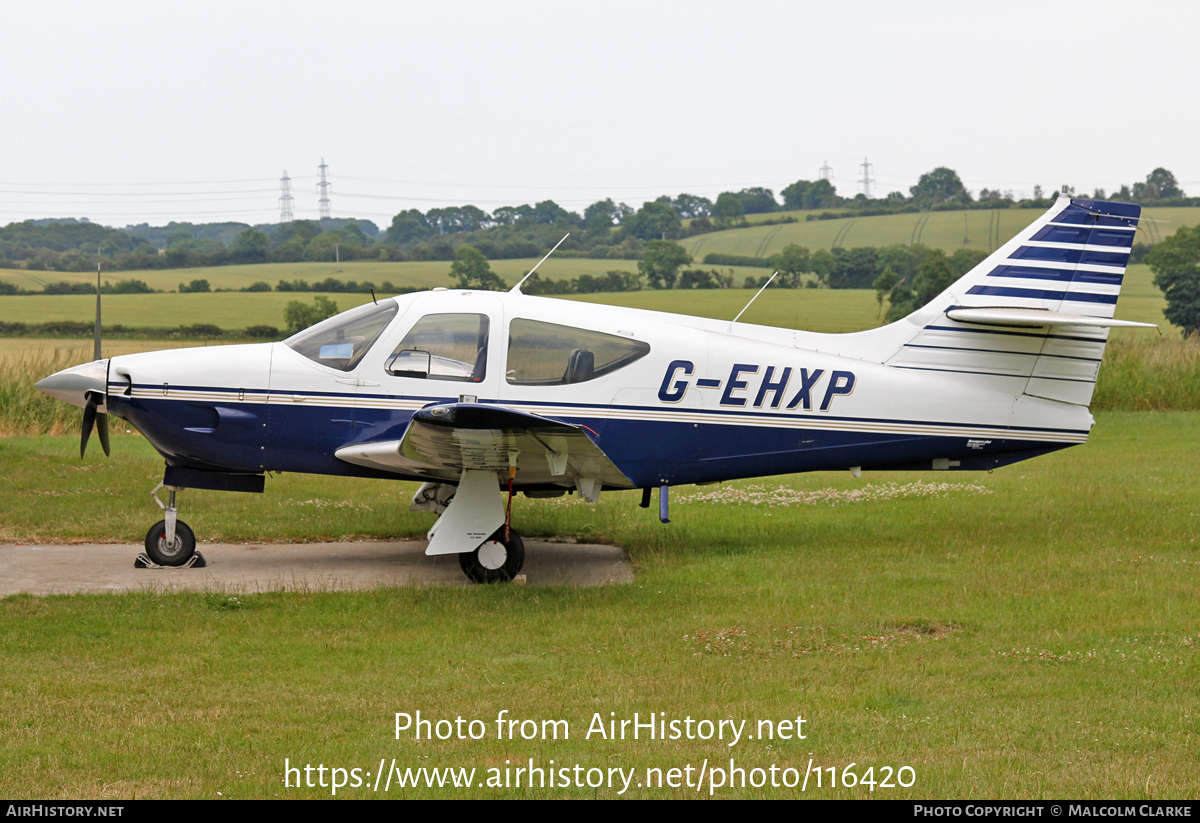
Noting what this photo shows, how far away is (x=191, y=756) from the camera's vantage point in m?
4.89

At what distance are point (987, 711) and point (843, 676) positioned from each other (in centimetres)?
89

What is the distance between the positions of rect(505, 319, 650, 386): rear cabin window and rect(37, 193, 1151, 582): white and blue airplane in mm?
17

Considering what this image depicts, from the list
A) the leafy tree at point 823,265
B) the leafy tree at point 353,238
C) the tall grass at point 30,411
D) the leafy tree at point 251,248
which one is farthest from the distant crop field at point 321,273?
the tall grass at point 30,411

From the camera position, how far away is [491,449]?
8.22 m

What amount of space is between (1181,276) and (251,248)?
159ft

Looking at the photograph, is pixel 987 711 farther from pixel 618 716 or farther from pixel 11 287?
pixel 11 287

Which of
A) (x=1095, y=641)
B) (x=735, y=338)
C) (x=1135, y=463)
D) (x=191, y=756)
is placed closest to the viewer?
(x=191, y=756)

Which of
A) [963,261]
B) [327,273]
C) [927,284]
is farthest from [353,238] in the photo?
[927,284]

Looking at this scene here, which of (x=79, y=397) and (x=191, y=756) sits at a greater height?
(x=79, y=397)

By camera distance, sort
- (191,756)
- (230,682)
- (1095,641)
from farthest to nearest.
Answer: (1095,641) → (230,682) → (191,756)

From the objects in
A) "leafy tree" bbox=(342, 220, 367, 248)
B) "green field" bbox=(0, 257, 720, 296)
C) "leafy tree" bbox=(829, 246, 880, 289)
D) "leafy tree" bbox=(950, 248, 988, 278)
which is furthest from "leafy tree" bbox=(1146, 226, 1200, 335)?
"leafy tree" bbox=(342, 220, 367, 248)

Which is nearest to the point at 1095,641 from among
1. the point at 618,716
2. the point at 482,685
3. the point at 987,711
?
the point at 987,711

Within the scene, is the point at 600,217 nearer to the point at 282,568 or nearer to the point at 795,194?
the point at 795,194

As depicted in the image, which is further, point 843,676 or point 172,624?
point 172,624
